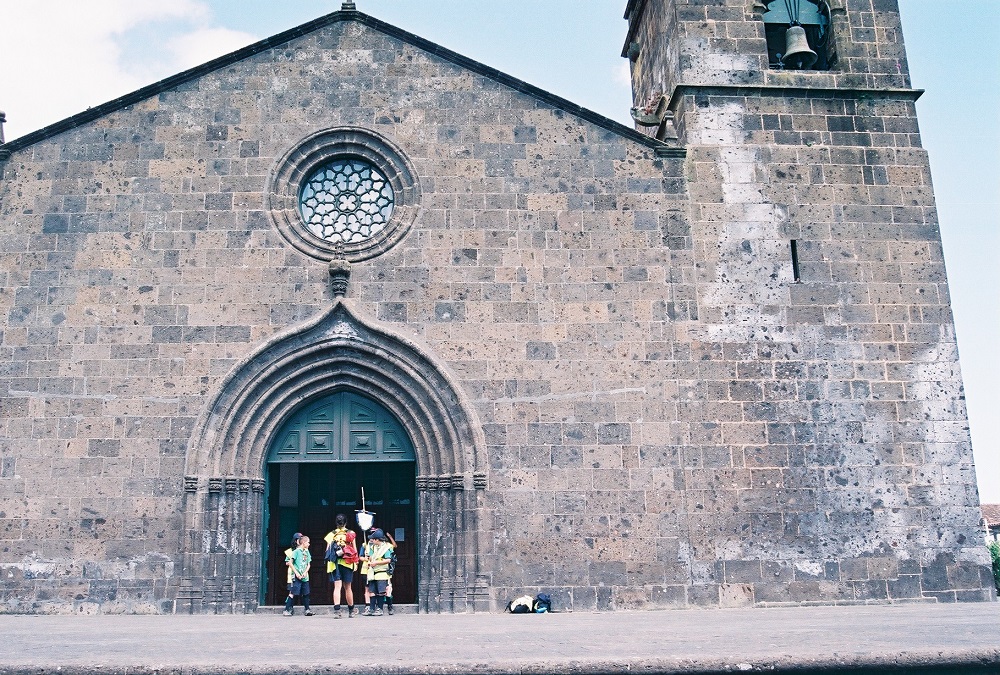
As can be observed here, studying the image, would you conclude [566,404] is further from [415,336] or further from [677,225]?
[677,225]

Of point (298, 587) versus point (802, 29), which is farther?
point (802, 29)

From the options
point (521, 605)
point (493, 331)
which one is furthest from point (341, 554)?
point (493, 331)

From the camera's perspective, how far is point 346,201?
13141 millimetres

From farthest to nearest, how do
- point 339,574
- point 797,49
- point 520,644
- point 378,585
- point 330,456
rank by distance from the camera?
point 797,49 → point 330,456 → point 339,574 → point 378,585 → point 520,644

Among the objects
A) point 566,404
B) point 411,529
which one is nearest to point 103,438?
point 411,529

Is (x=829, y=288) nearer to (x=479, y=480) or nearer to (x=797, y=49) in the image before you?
(x=797, y=49)

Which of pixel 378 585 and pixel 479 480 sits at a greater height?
pixel 479 480

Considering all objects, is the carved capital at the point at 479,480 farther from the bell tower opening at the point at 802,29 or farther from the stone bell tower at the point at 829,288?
the bell tower opening at the point at 802,29

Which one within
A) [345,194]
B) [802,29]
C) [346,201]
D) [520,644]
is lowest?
[520,644]

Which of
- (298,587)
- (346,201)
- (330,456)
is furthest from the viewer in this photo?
(346,201)

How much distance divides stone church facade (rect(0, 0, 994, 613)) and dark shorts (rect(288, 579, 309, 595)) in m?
0.41

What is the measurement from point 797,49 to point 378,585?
9.30 m

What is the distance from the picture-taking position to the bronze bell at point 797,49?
533 inches

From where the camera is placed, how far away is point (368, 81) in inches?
523
